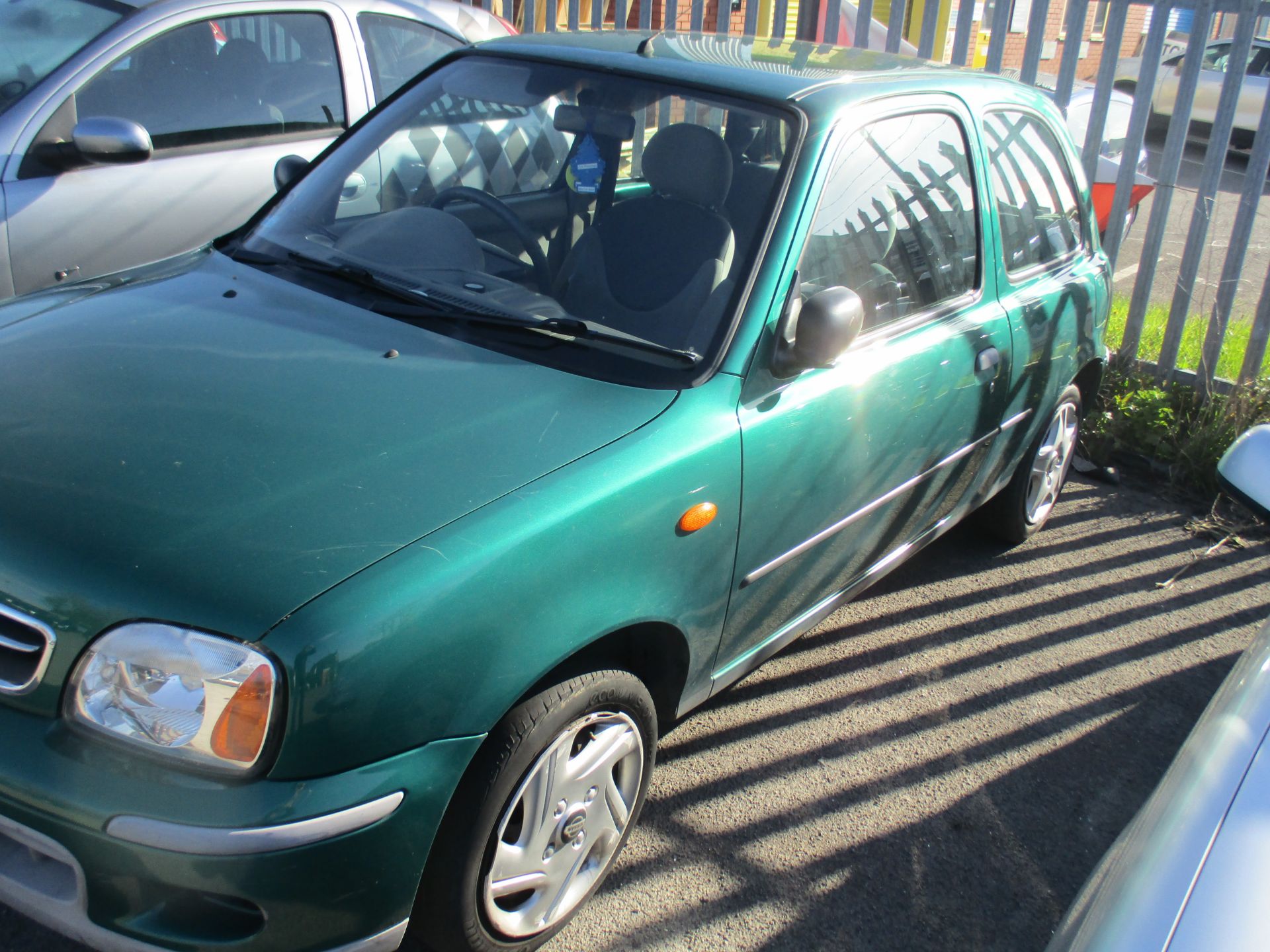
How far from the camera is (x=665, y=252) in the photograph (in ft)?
9.23

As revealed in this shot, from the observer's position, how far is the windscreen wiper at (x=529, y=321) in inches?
100

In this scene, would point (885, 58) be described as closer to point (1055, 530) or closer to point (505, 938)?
point (1055, 530)

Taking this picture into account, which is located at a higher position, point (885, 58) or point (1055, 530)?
point (885, 58)

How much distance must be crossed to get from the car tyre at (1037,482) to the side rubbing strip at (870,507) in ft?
1.32

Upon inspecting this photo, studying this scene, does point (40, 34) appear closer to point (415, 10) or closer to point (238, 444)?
point (415, 10)

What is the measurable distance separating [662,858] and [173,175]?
A: 10.1ft

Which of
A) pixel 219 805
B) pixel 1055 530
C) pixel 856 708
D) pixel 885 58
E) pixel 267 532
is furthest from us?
pixel 1055 530

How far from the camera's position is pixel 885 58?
12.0 ft

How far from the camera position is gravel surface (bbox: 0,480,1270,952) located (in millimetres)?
2635

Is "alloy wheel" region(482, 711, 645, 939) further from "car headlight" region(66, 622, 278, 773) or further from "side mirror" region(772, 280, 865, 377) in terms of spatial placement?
"side mirror" region(772, 280, 865, 377)

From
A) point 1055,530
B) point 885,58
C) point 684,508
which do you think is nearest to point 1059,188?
point 885,58

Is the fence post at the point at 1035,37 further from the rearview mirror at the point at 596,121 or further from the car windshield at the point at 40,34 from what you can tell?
the car windshield at the point at 40,34

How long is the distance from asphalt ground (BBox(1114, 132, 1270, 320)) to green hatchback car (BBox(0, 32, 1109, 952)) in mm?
3074

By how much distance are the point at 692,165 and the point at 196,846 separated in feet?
6.65
